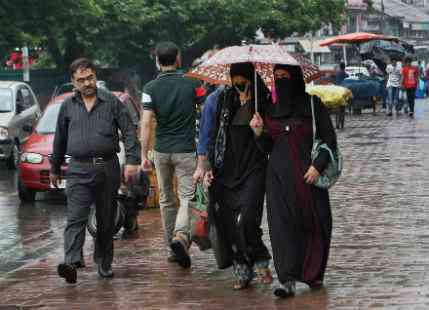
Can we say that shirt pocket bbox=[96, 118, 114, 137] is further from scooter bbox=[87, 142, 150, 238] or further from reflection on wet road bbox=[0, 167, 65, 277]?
scooter bbox=[87, 142, 150, 238]

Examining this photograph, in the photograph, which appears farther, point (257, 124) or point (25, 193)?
point (25, 193)

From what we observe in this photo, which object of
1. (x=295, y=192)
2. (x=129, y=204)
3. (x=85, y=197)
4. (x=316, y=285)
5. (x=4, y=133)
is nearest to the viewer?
(x=295, y=192)

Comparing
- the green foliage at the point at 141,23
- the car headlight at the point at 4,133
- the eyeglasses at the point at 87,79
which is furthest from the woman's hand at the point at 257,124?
the green foliage at the point at 141,23

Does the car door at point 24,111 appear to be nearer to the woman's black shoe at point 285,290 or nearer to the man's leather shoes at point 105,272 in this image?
the man's leather shoes at point 105,272

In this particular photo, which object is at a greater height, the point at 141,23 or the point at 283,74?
the point at 141,23

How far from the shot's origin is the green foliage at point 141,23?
105ft

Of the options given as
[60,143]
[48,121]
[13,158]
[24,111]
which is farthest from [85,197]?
[24,111]

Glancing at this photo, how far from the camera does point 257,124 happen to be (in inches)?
362

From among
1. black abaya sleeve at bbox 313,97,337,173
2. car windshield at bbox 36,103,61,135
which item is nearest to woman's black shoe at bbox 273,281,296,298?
black abaya sleeve at bbox 313,97,337,173

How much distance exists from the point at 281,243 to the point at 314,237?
24cm

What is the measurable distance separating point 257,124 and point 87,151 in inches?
56.4

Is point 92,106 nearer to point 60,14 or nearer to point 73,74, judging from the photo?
point 73,74

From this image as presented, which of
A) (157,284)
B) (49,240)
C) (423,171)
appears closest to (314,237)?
(157,284)

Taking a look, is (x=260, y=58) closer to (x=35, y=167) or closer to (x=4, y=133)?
(x=35, y=167)
